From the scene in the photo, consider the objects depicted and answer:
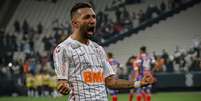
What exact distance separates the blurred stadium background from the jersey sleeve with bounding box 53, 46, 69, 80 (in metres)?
25.5

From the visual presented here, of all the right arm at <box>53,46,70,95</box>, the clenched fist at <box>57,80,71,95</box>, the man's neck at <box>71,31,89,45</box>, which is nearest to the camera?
the clenched fist at <box>57,80,71,95</box>

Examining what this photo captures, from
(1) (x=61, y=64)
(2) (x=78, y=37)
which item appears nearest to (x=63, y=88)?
(1) (x=61, y=64)

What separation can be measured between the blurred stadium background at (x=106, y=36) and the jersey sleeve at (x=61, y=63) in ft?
83.6

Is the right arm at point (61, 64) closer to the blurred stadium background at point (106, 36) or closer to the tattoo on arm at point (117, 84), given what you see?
the tattoo on arm at point (117, 84)

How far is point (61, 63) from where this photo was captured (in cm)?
567

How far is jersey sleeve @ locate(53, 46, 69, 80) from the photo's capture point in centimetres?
566

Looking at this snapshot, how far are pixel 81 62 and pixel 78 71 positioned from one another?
10 centimetres

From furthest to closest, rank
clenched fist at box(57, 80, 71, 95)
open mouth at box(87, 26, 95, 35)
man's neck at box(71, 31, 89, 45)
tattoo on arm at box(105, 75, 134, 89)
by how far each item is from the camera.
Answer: tattoo on arm at box(105, 75, 134, 89), man's neck at box(71, 31, 89, 45), open mouth at box(87, 26, 95, 35), clenched fist at box(57, 80, 71, 95)

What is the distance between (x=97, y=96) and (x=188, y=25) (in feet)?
110

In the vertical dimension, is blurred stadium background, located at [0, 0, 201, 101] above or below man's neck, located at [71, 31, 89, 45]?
above

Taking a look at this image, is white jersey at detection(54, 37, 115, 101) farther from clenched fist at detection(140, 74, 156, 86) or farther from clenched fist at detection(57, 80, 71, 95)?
clenched fist at detection(140, 74, 156, 86)

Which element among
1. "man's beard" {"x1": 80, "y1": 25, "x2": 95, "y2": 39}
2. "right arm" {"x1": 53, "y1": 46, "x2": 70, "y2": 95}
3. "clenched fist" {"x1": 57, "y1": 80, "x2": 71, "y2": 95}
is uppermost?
"man's beard" {"x1": 80, "y1": 25, "x2": 95, "y2": 39}

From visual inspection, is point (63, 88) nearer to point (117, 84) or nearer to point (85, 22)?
point (85, 22)

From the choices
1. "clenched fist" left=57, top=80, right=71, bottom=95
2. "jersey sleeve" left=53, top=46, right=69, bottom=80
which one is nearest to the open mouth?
"jersey sleeve" left=53, top=46, right=69, bottom=80
